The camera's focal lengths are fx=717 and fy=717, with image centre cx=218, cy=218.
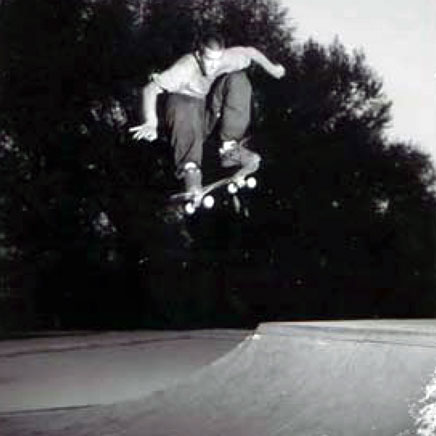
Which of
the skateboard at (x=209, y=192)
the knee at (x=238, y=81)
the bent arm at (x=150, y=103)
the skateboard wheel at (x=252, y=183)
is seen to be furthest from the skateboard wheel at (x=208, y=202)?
the knee at (x=238, y=81)

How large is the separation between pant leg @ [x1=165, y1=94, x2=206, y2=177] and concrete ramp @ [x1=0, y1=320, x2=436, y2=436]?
3.50 feet

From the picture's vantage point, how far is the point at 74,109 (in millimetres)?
3926

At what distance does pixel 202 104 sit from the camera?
405 cm

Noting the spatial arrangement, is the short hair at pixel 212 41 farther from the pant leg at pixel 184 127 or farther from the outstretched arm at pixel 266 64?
the pant leg at pixel 184 127

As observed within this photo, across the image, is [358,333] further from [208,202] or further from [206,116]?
[206,116]


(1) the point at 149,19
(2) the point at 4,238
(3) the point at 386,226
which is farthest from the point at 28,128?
(3) the point at 386,226

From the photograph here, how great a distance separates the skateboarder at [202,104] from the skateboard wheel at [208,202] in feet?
0.23

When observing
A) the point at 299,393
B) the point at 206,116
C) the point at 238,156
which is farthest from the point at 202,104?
the point at 299,393

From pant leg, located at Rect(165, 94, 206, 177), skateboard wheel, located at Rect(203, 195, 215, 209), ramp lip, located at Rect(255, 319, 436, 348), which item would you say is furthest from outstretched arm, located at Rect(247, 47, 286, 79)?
ramp lip, located at Rect(255, 319, 436, 348)

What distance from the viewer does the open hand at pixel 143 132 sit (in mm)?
3969

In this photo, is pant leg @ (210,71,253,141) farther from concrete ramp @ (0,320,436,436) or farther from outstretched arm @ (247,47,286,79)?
concrete ramp @ (0,320,436,436)

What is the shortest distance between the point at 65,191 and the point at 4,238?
0.41 m

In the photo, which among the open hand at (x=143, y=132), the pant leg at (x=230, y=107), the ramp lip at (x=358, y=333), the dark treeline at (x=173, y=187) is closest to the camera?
the ramp lip at (x=358, y=333)

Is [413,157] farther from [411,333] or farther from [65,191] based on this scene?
[65,191]
